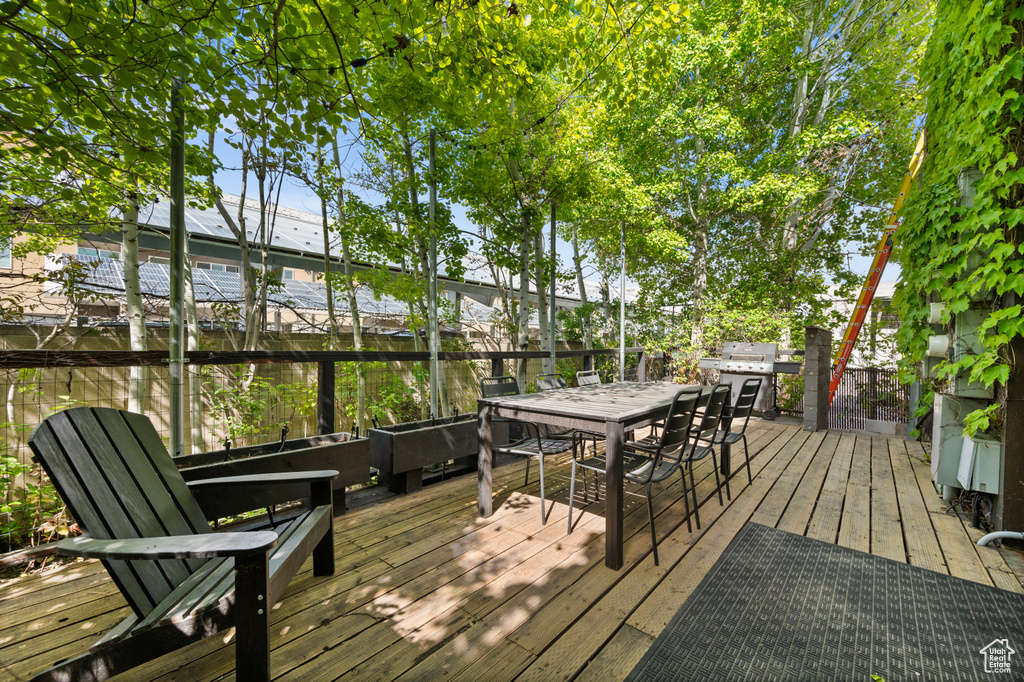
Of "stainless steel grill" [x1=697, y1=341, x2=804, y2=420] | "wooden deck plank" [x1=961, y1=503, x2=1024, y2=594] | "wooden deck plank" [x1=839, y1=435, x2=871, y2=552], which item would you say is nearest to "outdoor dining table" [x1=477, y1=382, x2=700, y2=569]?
"wooden deck plank" [x1=839, y1=435, x2=871, y2=552]

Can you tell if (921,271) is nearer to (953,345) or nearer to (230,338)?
(953,345)

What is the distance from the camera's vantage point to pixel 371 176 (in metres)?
6.00

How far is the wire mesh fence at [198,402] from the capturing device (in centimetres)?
252

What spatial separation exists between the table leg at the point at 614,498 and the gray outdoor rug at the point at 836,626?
38cm

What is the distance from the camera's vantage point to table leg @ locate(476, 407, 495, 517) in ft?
9.00

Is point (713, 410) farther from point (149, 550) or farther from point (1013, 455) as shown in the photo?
point (149, 550)

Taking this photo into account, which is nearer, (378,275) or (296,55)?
(296,55)

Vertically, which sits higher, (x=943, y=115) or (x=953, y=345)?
(x=943, y=115)

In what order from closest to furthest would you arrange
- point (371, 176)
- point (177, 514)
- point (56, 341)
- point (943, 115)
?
1. point (177, 514)
2. point (943, 115)
3. point (56, 341)
4. point (371, 176)

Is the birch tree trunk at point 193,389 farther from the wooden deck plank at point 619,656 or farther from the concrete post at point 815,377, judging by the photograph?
the concrete post at point 815,377

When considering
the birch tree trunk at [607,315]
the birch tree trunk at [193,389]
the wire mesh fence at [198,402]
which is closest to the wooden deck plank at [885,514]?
the wire mesh fence at [198,402]

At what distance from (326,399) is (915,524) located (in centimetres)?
390

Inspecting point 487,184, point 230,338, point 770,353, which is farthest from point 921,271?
point 230,338

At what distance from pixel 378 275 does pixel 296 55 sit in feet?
8.17
